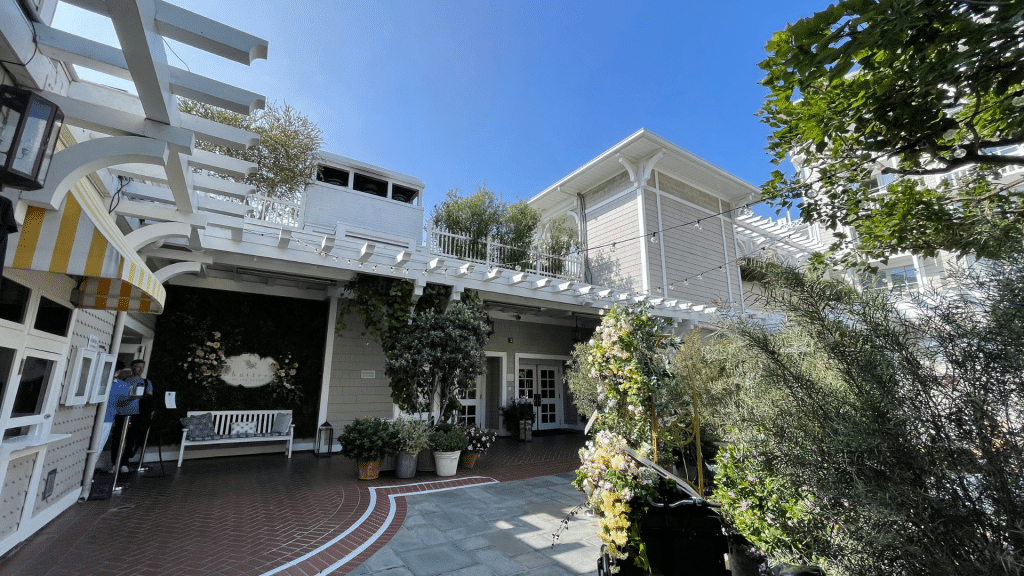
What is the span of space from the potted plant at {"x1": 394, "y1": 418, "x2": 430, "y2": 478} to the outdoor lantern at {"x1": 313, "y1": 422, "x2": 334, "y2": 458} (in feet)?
7.60

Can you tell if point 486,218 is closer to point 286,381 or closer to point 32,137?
point 286,381

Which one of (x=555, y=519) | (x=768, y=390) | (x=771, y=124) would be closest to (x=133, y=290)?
(x=555, y=519)

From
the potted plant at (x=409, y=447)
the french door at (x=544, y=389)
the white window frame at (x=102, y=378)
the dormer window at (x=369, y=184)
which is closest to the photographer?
the white window frame at (x=102, y=378)

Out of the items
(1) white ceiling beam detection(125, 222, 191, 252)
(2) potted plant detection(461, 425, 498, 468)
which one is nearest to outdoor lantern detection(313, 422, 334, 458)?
(2) potted plant detection(461, 425, 498, 468)

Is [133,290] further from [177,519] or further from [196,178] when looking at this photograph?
[177,519]

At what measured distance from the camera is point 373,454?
18.1 feet

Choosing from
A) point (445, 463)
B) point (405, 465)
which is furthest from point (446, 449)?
point (405, 465)

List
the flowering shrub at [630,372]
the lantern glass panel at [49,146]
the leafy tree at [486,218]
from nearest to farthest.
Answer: the lantern glass panel at [49,146] < the flowering shrub at [630,372] < the leafy tree at [486,218]

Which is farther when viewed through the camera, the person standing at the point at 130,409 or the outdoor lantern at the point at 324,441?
the outdoor lantern at the point at 324,441

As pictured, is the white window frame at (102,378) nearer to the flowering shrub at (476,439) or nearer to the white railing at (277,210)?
the white railing at (277,210)

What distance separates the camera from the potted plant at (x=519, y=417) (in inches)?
367

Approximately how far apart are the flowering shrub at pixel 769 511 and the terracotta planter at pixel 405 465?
14.0 feet

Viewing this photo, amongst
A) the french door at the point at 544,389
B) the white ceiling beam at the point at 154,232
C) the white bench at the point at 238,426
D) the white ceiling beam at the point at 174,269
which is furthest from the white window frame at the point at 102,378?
the french door at the point at 544,389

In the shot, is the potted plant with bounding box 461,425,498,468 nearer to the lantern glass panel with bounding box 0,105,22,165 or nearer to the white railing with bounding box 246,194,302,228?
the white railing with bounding box 246,194,302,228
